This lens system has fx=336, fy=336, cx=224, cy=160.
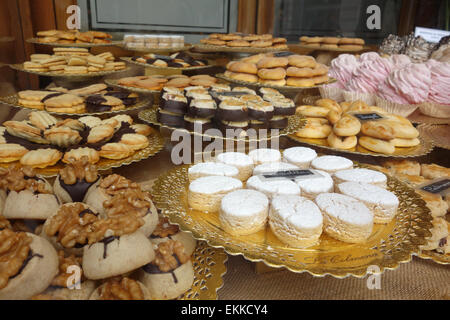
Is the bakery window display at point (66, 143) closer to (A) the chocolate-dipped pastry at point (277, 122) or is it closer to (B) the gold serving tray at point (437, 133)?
(A) the chocolate-dipped pastry at point (277, 122)

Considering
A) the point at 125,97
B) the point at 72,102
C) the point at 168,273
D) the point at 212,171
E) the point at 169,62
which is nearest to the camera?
the point at 168,273

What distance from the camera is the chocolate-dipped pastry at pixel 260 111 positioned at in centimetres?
137

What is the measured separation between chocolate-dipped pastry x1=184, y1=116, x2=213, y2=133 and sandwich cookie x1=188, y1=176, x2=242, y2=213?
40cm

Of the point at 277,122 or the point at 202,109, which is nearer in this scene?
the point at 202,109

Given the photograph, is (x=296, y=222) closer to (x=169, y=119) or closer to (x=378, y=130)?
(x=169, y=119)

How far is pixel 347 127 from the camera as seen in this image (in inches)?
61.0

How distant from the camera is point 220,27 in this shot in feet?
10.2

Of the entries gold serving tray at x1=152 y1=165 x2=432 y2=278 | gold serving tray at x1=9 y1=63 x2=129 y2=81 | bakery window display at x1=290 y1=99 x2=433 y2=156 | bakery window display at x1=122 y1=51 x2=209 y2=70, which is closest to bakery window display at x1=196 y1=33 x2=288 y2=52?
bakery window display at x1=122 y1=51 x2=209 y2=70

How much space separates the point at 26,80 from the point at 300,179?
6.33ft

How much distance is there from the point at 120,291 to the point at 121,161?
69 centimetres

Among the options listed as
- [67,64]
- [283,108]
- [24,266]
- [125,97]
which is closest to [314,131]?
[283,108]

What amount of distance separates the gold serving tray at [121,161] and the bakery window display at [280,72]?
0.74 metres

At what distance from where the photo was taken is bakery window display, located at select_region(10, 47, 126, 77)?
1.92 meters

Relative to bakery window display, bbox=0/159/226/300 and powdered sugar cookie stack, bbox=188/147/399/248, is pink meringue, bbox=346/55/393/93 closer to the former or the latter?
powdered sugar cookie stack, bbox=188/147/399/248
